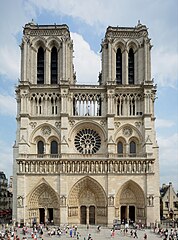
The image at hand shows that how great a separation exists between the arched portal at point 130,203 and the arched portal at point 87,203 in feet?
5.92

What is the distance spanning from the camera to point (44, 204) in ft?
135

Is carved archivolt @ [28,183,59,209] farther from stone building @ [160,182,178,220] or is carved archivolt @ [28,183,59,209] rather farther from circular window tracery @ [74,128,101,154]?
stone building @ [160,182,178,220]

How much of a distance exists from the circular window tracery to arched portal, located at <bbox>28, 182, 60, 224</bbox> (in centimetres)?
587

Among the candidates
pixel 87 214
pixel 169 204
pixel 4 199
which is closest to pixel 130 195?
pixel 87 214

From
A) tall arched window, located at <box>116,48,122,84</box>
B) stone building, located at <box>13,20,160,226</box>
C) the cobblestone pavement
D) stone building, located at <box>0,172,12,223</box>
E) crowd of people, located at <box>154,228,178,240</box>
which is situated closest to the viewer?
crowd of people, located at <box>154,228,178,240</box>

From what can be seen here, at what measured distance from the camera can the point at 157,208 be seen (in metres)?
40.7

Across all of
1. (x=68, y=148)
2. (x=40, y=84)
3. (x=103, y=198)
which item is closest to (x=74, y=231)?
(x=103, y=198)

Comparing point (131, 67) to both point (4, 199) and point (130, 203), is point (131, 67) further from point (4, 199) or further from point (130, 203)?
point (4, 199)

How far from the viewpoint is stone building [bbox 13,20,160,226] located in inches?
1591

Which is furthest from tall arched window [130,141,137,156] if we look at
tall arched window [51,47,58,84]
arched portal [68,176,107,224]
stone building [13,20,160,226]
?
tall arched window [51,47,58,84]

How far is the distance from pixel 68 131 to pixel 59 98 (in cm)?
391

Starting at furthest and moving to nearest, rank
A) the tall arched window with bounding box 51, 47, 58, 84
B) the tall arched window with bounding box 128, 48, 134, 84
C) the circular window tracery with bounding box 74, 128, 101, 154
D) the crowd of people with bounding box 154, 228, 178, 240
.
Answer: the tall arched window with bounding box 128, 48, 134, 84
the tall arched window with bounding box 51, 47, 58, 84
the circular window tracery with bounding box 74, 128, 101, 154
the crowd of people with bounding box 154, 228, 178, 240

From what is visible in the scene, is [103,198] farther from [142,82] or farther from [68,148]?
[142,82]

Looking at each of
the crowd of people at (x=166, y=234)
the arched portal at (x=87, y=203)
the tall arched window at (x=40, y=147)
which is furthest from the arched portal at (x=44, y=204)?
the crowd of people at (x=166, y=234)
